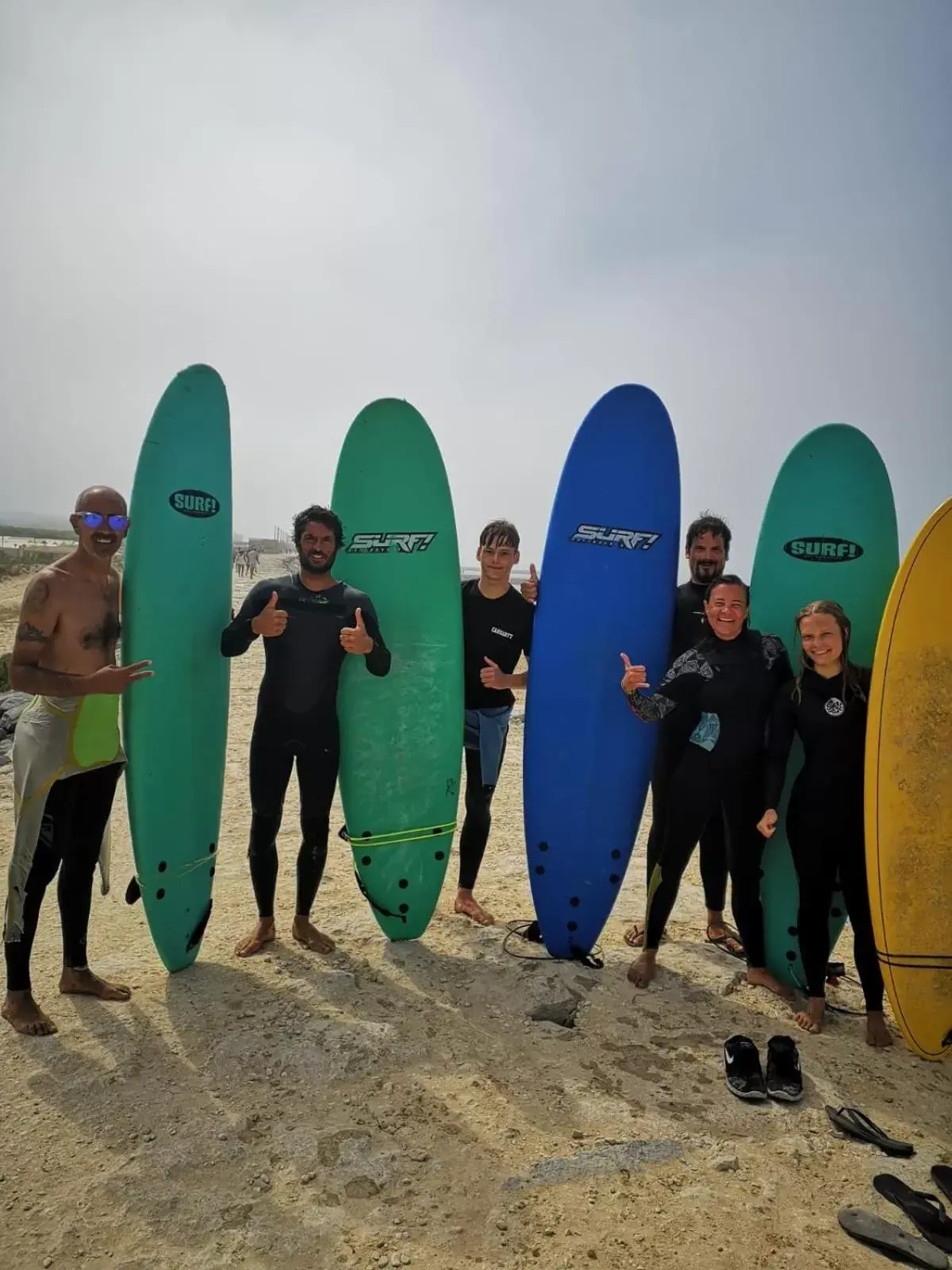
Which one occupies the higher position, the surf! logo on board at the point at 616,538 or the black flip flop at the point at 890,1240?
the surf! logo on board at the point at 616,538

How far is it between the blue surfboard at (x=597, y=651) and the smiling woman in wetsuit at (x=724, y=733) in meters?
0.42

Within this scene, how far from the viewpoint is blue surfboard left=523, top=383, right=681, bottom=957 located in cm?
347

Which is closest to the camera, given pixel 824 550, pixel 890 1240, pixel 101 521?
pixel 890 1240

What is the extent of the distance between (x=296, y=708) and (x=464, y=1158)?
1.76 metres

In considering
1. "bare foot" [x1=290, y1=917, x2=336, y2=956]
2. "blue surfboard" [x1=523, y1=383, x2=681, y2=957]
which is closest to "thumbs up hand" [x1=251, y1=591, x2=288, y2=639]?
"blue surfboard" [x1=523, y1=383, x2=681, y2=957]

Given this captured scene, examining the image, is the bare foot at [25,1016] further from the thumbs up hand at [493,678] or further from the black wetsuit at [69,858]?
the thumbs up hand at [493,678]

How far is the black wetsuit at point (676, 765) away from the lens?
3.36 metres

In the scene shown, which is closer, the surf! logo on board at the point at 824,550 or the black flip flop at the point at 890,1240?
the black flip flop at the point at 890,1240

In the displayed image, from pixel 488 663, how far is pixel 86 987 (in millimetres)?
2140

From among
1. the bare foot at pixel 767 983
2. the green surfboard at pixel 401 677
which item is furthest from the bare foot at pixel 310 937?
the bare foot at pixel 767 983

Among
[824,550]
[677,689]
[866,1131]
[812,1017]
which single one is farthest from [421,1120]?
[824,550]

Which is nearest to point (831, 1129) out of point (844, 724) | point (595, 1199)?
point (595, 1199)

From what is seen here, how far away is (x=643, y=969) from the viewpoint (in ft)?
10.3

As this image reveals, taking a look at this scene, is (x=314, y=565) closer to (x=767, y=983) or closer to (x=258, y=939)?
(x=258, y=939)
